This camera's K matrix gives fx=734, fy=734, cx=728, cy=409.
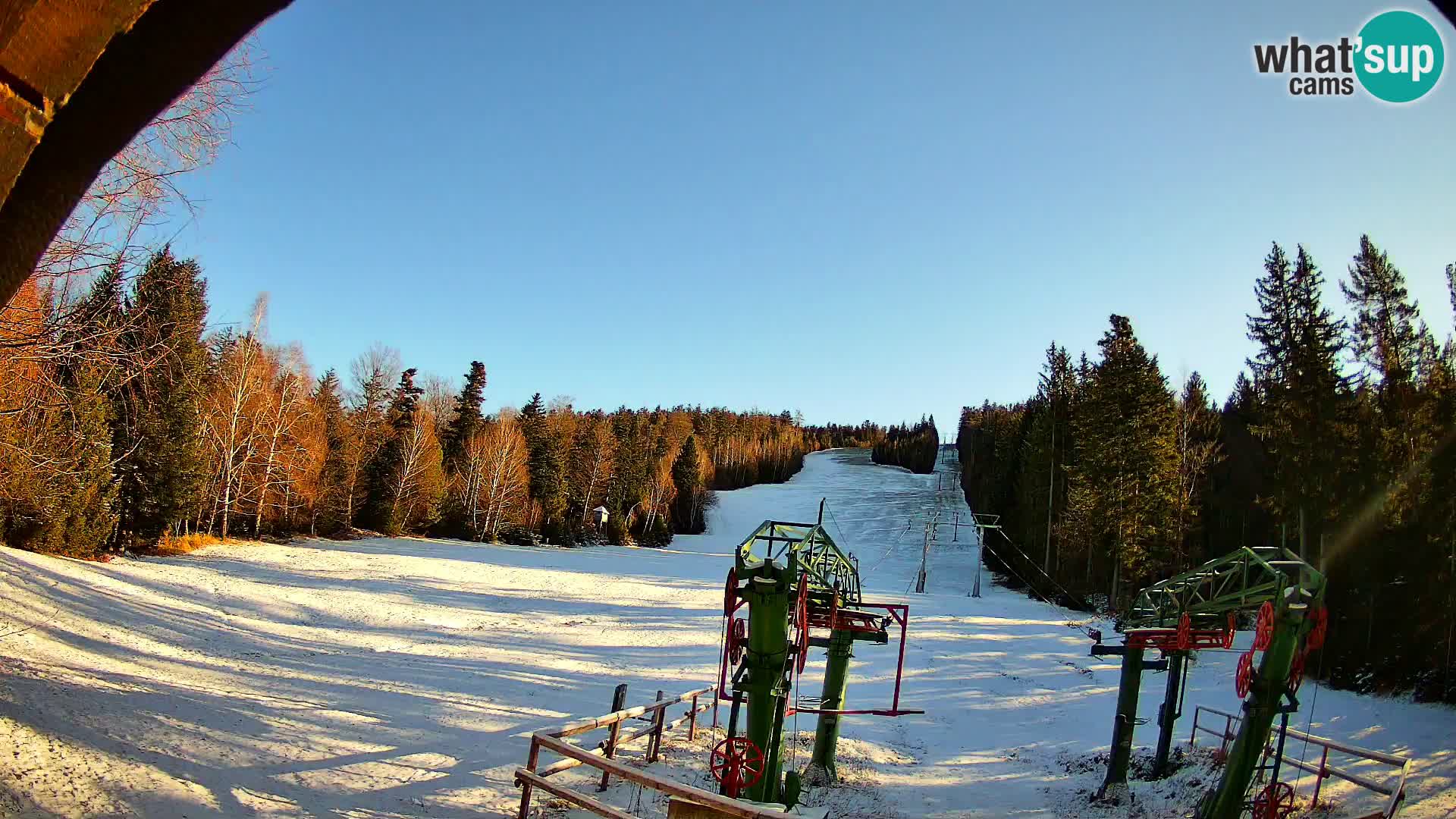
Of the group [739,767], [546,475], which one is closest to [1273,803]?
[739,767]

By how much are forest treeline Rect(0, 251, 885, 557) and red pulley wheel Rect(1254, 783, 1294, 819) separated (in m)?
15.2

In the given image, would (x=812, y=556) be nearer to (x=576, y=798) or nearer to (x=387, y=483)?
(x=576, y=798)

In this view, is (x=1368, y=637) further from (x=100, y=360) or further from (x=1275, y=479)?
(x=100, y=360)

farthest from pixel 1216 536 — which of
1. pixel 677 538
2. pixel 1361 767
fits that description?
pixel 677 538

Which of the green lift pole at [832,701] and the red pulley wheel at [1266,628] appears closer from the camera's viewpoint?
the red pulley wheel at [1266,628]

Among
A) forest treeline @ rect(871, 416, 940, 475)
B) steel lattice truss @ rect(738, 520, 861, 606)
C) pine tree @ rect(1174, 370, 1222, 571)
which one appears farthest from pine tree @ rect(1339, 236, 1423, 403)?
forest treeline @ rect(871, 416, 940, 475)

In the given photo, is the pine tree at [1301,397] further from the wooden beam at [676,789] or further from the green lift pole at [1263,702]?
the wooden beam at [676,789]

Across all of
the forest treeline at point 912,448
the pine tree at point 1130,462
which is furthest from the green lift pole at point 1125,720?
the forest treeline at point 912,448

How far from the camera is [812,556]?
49.3 ft

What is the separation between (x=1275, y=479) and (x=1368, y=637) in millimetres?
6500

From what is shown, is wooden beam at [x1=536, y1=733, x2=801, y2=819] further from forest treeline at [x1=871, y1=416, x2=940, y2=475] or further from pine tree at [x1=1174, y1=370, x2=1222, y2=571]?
forest treeline at [x1=871, y1=416, x2=940, y2=475]

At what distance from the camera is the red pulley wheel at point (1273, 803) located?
1141 cm

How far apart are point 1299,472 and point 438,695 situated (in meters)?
28.1

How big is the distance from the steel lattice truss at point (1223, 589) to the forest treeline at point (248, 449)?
47.8 ft
